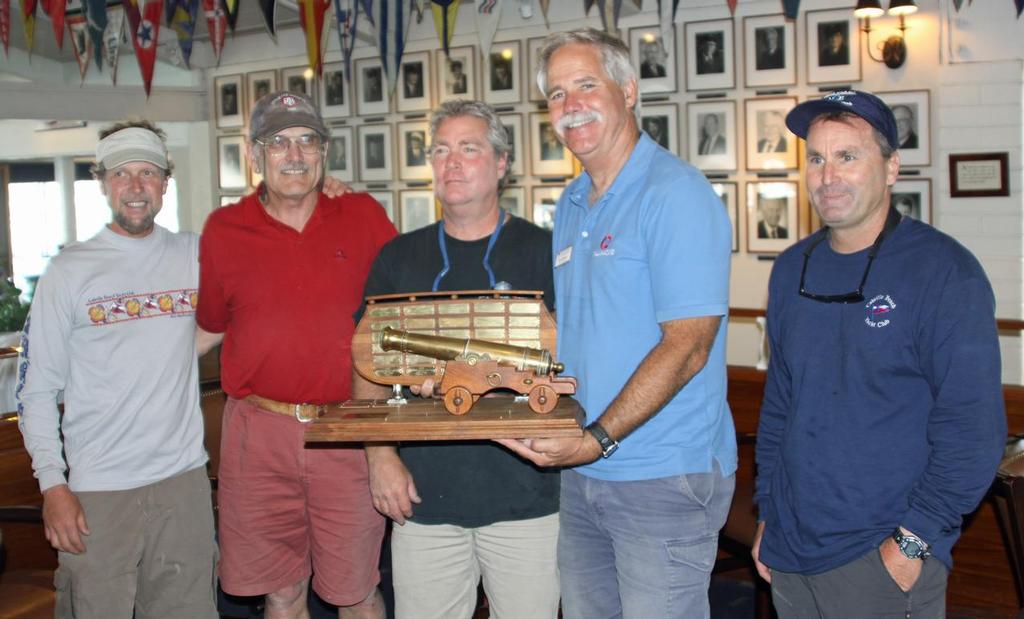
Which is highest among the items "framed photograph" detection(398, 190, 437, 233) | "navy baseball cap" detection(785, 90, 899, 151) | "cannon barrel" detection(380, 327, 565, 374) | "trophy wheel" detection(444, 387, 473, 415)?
"framed photograph" detection(398, 190, 437, 233)

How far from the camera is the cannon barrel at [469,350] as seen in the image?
90.4 inches

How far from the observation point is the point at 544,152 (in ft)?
29.3

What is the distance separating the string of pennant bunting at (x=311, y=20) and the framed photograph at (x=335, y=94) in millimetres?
852

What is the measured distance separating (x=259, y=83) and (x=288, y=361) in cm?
886

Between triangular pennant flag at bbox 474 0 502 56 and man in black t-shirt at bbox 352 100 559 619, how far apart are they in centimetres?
561

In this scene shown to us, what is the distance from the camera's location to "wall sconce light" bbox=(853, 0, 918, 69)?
22.8 feet

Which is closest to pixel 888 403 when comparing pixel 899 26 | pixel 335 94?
pixel 899 26

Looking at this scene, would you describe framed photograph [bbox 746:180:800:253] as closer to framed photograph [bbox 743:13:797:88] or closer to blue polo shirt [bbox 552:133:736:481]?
framed photograph [bbox 743:13:797:88]

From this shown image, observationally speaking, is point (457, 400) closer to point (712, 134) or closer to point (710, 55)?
point (712, 134)

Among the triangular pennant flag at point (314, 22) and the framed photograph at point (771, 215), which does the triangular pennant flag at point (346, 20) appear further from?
the framed photograph at point (771, 215)

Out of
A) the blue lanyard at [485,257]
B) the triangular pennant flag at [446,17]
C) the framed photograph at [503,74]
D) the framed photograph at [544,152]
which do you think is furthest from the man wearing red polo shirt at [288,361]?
the framed photograph at [503,74]

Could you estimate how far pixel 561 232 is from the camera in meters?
2.52

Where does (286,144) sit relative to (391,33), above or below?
below

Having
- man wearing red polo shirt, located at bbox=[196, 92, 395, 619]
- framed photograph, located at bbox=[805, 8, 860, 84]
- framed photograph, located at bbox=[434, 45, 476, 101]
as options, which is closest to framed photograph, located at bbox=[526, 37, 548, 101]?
framed photograph, located at bbox=[434, 45, 476, 101]
